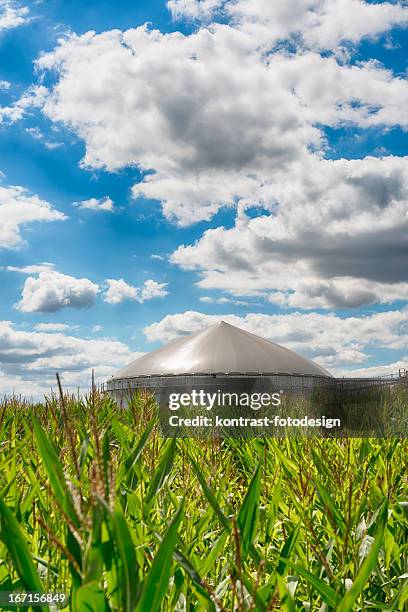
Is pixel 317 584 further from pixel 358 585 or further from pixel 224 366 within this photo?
pixel 224 366

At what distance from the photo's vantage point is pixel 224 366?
28.3 m

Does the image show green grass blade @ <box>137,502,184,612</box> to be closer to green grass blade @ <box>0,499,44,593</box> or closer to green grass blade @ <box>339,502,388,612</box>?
green grass blade @ <box>0,499,44,593</box>

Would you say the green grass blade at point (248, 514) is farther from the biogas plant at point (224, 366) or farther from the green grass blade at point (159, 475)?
the biogas plant at point (224, 366)

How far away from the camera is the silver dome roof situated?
28.8m

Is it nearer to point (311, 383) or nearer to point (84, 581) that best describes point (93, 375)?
point (84, 581)

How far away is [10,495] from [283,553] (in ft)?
4.79

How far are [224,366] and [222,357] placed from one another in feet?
2.37

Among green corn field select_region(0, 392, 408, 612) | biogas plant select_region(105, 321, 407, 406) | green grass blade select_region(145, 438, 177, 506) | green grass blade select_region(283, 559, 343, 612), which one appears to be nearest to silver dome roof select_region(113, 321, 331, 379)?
biogas plant select_region(105, 321, 407, 406)

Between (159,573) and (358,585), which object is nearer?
(159,573)

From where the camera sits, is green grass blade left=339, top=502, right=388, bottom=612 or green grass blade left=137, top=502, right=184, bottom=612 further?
green grass blade left=339, top=502, right=388, bottom=612

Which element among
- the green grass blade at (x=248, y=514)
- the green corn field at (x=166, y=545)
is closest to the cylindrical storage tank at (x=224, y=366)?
the green corn field at (x=166, y=545)

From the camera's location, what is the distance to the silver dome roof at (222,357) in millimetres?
28797

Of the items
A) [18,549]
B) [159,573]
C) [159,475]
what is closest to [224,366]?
[159,475]

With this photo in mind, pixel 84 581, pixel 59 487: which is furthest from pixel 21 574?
pixel 84 581
